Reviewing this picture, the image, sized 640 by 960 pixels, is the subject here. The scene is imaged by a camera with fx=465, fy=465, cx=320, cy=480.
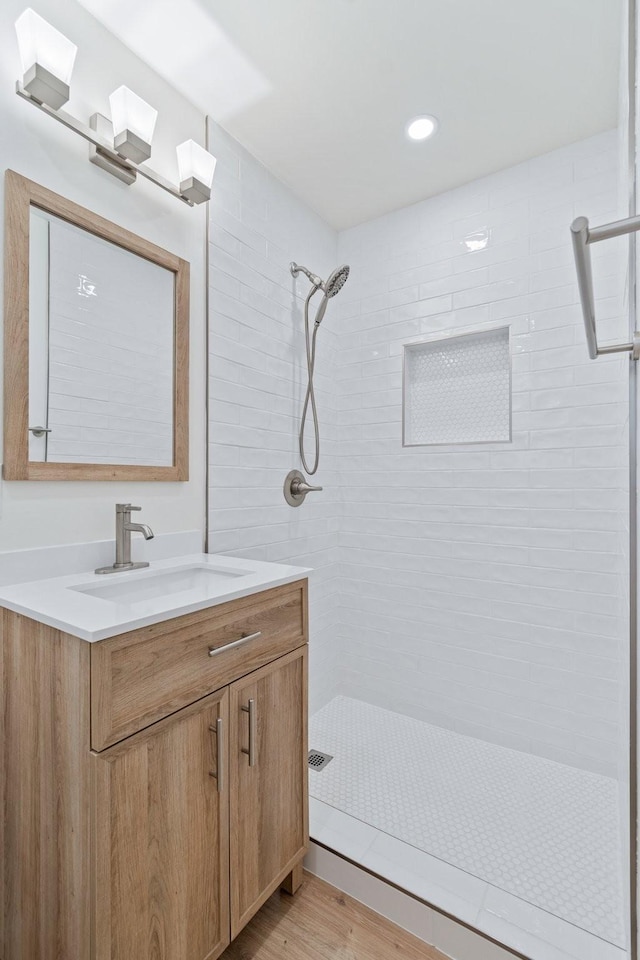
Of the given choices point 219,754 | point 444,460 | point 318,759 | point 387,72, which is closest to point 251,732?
point 219,754

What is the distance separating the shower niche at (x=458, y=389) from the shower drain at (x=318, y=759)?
143 centimetres

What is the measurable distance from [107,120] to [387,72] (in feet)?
3.07

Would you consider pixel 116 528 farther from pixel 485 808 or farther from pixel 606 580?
pixel 606 580

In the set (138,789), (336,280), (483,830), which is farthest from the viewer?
(336,280)

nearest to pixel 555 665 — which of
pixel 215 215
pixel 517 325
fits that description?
pixel 517 325

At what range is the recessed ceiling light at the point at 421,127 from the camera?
5.85 feet

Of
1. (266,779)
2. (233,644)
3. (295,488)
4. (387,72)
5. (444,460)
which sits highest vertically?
(387,72)

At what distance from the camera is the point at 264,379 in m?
2.01

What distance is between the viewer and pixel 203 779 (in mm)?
1038

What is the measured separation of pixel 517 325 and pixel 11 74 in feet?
6.09

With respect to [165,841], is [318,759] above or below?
below

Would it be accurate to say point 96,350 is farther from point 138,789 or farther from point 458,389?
point 458,389

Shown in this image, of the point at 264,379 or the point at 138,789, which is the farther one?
the point at 264,379

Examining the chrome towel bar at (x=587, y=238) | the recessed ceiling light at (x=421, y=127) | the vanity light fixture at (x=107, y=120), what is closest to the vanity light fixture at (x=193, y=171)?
the vanity light fixture at (x=107, y=120)
